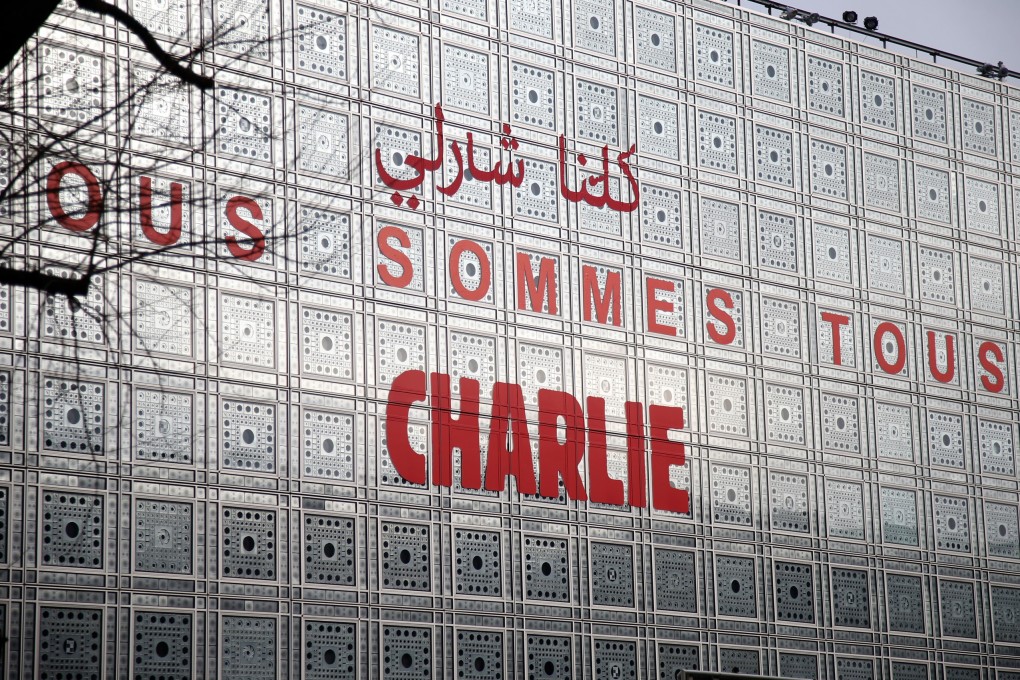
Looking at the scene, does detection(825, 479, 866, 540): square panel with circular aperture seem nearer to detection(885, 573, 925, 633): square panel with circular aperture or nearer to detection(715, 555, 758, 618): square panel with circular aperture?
detection(885, 573, 925, 633): square panel with circular aperture

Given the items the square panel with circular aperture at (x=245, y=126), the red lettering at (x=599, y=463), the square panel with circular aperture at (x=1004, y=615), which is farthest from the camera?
the square panel with circular aperture at (x=1004, y=615)

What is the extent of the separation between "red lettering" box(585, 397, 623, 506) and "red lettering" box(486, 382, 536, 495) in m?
1.00

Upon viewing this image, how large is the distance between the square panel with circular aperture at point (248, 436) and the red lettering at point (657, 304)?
6.20m

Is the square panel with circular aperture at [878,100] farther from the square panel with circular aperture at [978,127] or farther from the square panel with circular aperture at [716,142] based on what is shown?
the square panel with circular aperture at [716,142]

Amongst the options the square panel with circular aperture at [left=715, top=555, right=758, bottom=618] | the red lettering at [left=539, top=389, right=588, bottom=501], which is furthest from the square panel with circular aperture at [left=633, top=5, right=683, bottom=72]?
the square panel with circular aperture at [left=715, top=555, right=758, bottom=618]

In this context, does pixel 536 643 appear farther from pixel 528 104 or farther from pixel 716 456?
pixel 528 104

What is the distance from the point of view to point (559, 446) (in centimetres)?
2117

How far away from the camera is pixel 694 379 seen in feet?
74.7

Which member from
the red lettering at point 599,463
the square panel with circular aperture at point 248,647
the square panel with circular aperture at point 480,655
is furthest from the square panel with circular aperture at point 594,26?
the square panel with circular aperture at point 248,647

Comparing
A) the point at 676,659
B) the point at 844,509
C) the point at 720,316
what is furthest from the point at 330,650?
the point at 844,509

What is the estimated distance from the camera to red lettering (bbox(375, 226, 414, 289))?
20234 millimetres

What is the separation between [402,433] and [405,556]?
1.56 metres

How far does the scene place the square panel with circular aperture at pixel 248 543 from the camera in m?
18.2

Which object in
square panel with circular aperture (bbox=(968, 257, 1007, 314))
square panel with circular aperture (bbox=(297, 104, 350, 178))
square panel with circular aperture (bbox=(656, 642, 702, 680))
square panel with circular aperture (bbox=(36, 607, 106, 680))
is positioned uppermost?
square panel with circular aperture (bbox=(297, 104, 350, 178))
